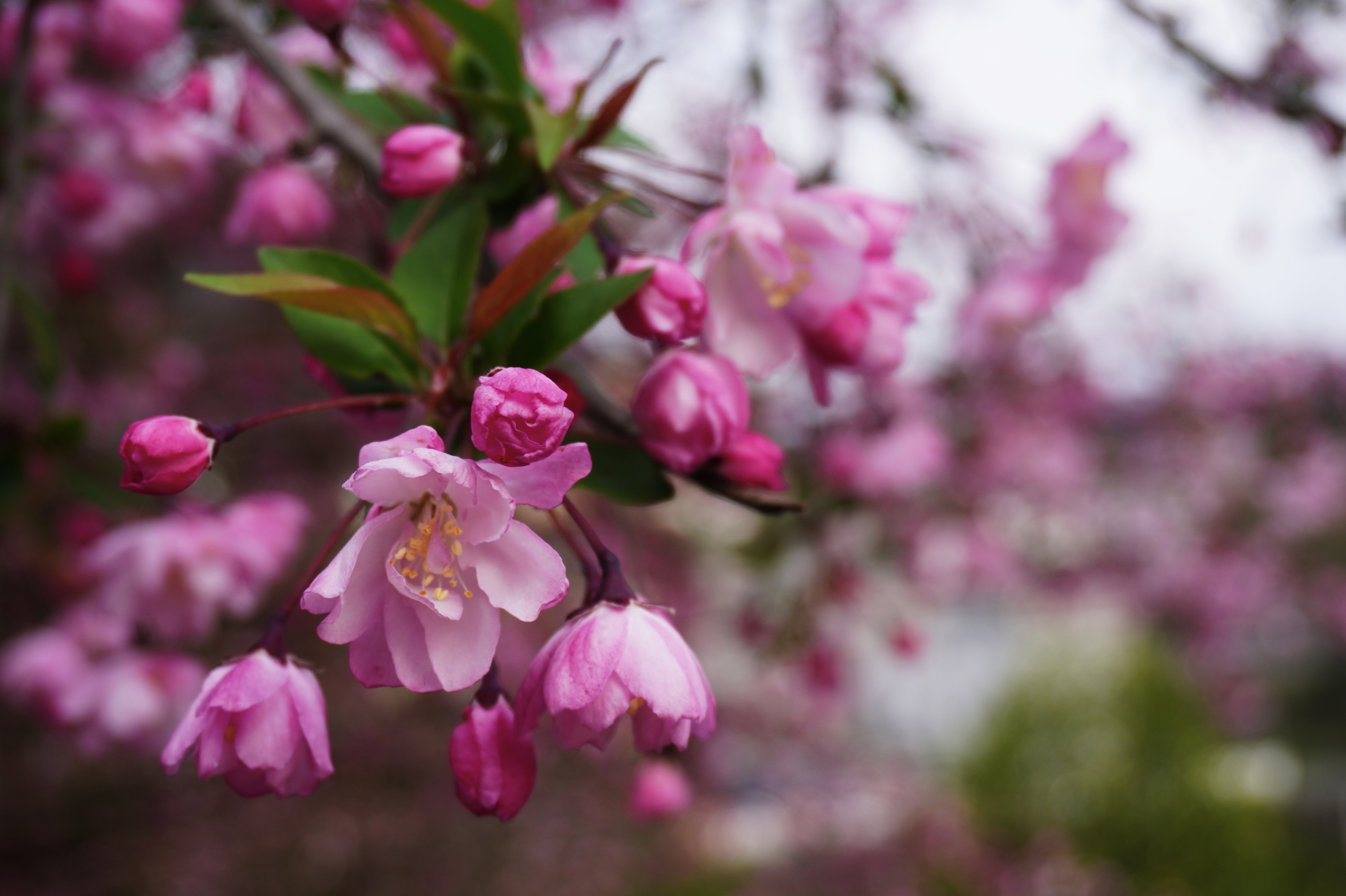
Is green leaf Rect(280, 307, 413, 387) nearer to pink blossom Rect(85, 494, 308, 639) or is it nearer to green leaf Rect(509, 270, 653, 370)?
green leaf Rect(509, 270, 653, 370)

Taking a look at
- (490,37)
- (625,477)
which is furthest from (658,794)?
(490,37)

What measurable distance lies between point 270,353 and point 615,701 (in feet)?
9.46

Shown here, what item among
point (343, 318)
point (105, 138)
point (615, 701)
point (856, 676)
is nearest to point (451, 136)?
point (343, 318)

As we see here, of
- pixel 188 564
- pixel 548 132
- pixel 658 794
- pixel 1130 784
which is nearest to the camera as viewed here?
pixel 548 132

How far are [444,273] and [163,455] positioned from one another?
259 millimetres

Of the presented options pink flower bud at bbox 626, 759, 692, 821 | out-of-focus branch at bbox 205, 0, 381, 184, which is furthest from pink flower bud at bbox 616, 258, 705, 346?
→ pink flower bud at bbox 626, 759, 692, 821

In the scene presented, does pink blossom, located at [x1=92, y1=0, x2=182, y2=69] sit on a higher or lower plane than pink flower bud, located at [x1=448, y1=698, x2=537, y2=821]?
lower

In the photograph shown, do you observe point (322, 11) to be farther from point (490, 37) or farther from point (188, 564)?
point (188, 564)

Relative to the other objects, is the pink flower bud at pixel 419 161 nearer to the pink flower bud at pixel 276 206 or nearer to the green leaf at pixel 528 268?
the green leaf at pixel 528 268

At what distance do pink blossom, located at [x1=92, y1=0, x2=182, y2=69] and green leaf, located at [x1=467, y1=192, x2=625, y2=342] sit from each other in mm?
1209

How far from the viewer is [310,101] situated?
0.88m

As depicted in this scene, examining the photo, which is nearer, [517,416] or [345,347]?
[517,416]

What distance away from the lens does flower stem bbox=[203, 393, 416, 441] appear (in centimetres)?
54

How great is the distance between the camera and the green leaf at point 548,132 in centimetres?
67
